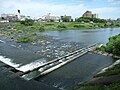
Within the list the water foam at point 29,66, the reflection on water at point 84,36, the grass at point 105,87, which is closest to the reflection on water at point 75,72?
the grass at point 105,87

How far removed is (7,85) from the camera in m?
23.4

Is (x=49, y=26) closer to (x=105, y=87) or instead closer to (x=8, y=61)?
(x=8, y=61)

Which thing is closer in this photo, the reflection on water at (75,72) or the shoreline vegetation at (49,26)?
the reflection on water at (75,72)

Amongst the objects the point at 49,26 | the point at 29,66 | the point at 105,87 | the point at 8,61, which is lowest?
the point at 29,66

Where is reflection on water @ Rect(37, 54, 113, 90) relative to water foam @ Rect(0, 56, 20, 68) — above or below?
below

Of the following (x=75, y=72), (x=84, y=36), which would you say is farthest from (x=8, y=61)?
(x=84, y=36)

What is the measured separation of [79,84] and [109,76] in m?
3.78

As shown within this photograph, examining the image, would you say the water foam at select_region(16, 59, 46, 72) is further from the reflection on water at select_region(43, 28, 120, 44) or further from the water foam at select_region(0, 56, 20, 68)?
the reflection on water at select_region(43, 28, 120, 44)

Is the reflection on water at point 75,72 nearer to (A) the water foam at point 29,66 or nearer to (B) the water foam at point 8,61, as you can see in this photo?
(A) the water foam at point 29,66

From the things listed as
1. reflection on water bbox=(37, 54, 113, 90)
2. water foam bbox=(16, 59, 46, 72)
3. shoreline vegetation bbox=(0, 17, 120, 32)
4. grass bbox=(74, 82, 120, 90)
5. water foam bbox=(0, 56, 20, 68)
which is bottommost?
reflection on water bbox=(37, 54, 113, 90)

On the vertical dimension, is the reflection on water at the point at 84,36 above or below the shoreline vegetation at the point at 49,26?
below

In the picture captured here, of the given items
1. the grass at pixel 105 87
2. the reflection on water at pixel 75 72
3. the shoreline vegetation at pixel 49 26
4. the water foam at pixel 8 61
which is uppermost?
the shoreline vegetation at pixel 49 26

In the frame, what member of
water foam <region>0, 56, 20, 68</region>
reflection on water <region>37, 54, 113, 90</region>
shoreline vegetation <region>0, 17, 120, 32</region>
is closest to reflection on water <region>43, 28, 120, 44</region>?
shoreline vegetation <region>0, 17, 120, 32</region>

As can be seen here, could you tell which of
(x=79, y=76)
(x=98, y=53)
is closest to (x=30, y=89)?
(x=79, y=76)
